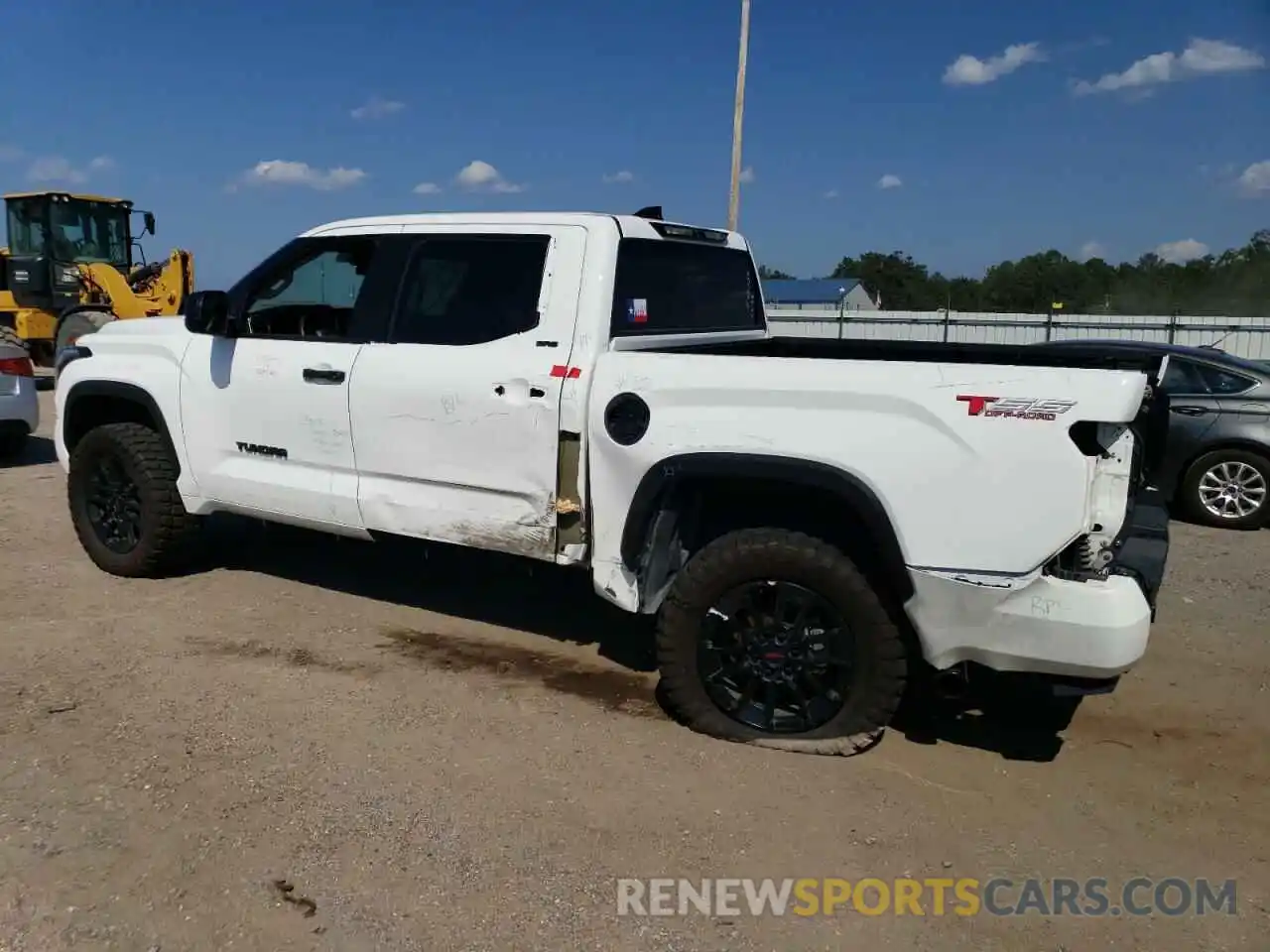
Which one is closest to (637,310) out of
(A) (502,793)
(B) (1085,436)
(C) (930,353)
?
(C) (930,353)

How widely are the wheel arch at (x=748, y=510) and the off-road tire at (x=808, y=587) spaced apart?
11cm

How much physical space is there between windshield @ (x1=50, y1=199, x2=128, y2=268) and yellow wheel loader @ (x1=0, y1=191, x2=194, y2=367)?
16 mm

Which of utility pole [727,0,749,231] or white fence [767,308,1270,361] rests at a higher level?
utility pole [727,0,749,231]

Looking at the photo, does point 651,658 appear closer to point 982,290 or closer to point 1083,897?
point 1083,897

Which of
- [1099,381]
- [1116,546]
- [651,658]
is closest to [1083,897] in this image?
[1116,546]

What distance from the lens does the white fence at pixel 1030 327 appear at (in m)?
19.3

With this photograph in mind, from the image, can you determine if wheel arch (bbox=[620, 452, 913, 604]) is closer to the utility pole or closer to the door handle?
the door handle

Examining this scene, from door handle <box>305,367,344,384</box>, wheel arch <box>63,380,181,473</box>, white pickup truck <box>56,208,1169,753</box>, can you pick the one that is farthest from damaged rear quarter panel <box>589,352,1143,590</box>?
wheel arch <box>63,380,181,473</box>

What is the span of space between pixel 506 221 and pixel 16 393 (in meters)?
7.06

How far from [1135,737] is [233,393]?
442 cm

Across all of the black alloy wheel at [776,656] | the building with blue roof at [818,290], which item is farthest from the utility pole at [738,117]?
the building with blue roof at [818,290]

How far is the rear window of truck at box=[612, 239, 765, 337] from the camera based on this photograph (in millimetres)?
4547

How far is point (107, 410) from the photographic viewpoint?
6.01 m

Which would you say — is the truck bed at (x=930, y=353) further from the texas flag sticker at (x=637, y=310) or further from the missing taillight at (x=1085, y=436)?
the missing taillight at (x=1085, y=436)
